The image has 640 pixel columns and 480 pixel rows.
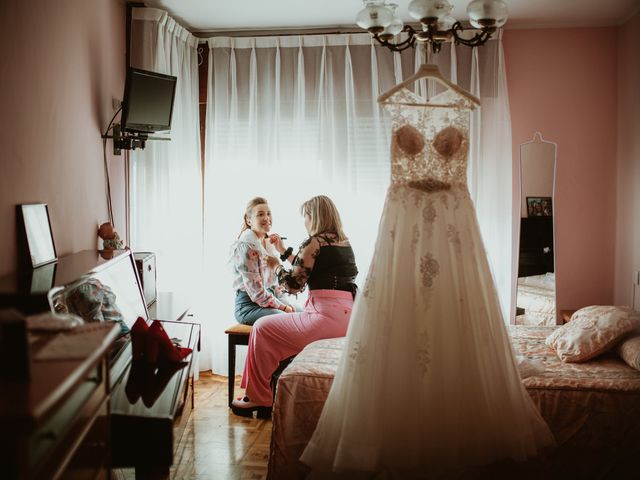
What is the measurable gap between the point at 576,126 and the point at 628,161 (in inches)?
17.2

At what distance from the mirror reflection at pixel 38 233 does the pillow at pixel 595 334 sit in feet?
7.65

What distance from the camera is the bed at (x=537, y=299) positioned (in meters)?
4.27

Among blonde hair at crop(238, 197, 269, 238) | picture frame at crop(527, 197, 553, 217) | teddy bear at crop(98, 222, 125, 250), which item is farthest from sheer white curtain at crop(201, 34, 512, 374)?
teddy bear at crop(98, 222, 125, 250)

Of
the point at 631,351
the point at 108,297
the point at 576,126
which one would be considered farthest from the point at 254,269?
the point at 576,126

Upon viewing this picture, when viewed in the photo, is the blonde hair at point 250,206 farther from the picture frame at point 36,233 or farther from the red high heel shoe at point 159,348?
the red high heel shoe at point 159,348

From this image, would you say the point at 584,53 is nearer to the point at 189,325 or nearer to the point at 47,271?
the point at 189,325

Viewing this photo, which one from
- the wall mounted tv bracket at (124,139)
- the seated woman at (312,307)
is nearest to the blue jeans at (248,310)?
the seated woman at (312,307)

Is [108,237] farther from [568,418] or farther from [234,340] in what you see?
[568,418]

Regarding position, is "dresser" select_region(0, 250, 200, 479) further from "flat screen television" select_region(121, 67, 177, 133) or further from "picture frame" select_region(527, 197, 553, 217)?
"picture frame" select_region(527, 197, 553, 217)

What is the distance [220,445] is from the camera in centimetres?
314

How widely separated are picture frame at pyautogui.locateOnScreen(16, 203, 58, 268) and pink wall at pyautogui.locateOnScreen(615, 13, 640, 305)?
341 cm

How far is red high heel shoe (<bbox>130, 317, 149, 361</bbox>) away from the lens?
84.7 inches

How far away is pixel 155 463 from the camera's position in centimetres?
171

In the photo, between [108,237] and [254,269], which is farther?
[254,269]
